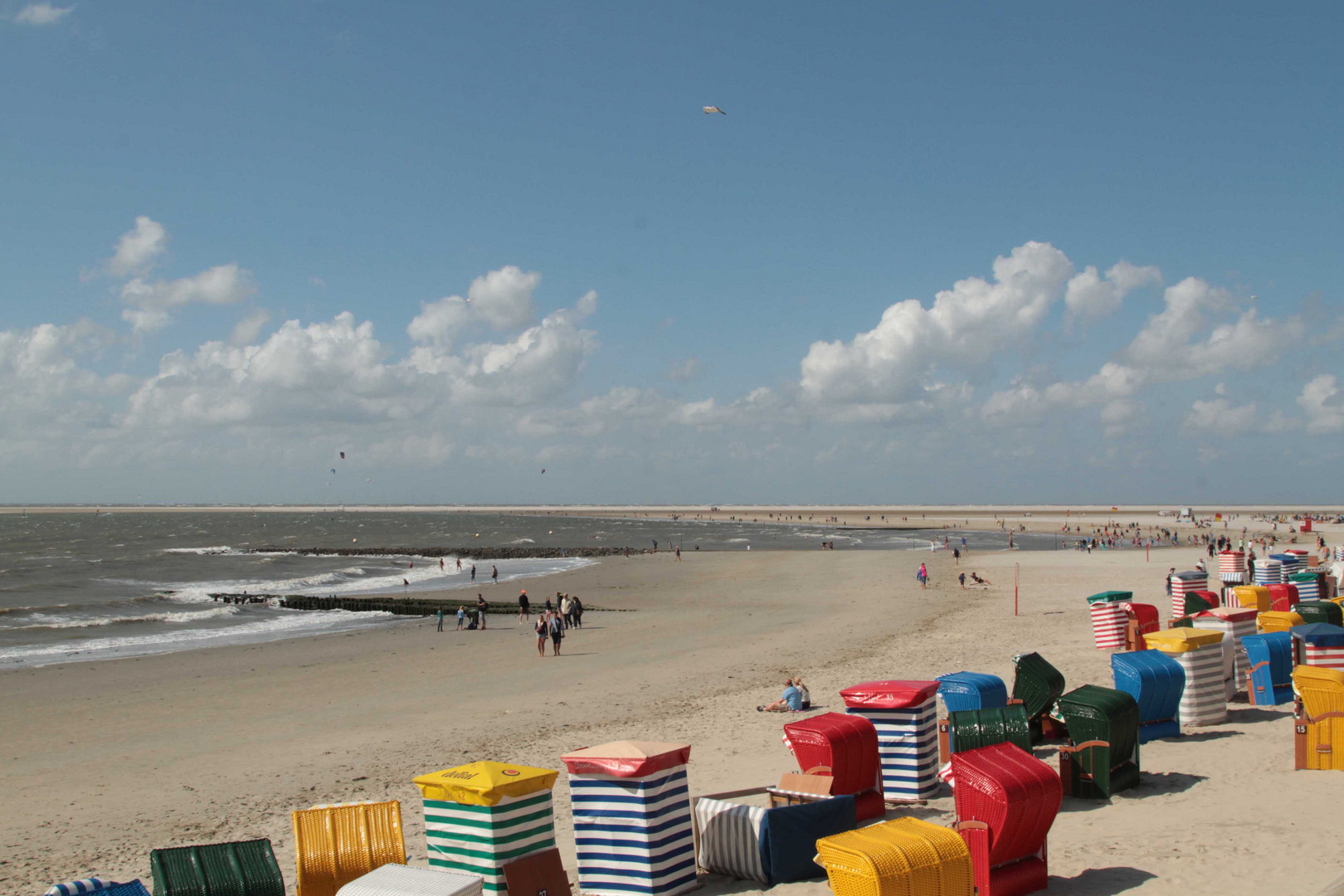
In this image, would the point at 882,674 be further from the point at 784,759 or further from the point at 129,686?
the point at 129,686

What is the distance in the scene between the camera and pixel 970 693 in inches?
490

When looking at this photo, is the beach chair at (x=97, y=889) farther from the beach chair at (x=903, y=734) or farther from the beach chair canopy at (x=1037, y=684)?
the beach chair canopy at (x=1037, y=684)

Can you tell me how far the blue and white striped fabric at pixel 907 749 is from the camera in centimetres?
1040

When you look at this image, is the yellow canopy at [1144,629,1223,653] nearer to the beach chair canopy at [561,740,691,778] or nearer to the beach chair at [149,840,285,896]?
the beach chair canopy at [561,740,691,778]

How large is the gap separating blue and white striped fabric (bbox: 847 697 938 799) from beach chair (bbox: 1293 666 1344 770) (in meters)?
4.38

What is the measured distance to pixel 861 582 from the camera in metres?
46.0

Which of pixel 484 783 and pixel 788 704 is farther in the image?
pixel 788 704

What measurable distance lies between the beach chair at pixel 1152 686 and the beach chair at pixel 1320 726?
62.3 inches

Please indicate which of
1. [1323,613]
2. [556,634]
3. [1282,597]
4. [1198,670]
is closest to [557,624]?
[556,634]

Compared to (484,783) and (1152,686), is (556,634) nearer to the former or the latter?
(1152,686)

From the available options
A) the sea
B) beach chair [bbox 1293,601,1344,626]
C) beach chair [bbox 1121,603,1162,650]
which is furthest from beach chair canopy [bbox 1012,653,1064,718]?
the sea

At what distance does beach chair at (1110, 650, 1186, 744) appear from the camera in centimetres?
1212

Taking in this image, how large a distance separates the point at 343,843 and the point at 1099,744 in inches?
306

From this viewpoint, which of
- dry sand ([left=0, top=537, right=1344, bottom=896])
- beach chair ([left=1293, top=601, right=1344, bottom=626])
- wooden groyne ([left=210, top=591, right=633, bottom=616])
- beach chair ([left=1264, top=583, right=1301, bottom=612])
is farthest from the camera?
wooden groyne ([left=210, top=591, right=633, bottom=616])
